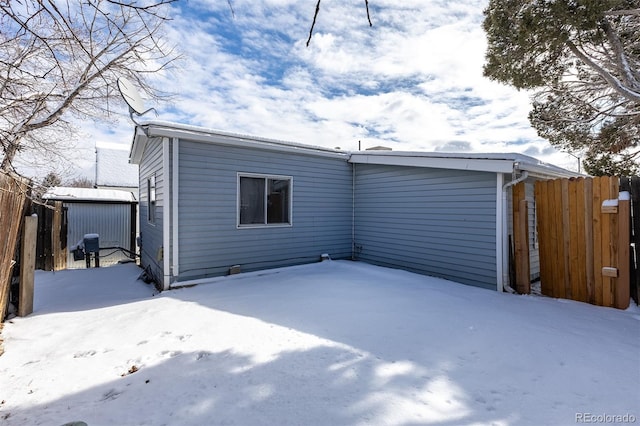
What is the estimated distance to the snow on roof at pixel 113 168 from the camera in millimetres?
20391

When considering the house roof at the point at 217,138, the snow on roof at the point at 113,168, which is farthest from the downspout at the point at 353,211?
the snow on roof at the point at 113,168

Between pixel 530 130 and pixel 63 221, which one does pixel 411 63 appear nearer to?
pixel 530 130

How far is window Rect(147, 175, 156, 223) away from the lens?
6.95 meters

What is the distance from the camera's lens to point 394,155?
22.8ft

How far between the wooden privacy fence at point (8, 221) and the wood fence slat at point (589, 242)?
24.8ft

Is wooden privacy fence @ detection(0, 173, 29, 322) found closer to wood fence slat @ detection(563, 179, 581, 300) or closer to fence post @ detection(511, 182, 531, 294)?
fence post @ detection(511, 182, 531, 294)

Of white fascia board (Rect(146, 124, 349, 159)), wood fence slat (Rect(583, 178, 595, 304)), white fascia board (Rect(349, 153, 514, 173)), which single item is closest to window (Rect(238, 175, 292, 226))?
white fascia board (Rect(146, 124, 349, 159))

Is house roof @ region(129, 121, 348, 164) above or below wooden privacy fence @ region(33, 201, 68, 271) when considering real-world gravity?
above

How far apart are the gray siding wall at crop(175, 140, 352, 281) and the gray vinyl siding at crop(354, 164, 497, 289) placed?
2.19 feet

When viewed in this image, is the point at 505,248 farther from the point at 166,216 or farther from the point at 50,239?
the point at 50,239

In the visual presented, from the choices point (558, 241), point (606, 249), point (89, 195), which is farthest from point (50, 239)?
point (606, 249)

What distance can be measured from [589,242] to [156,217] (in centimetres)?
781

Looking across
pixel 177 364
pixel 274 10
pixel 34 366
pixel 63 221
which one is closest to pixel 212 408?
pixel 177 364

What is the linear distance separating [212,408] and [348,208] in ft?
21.1
